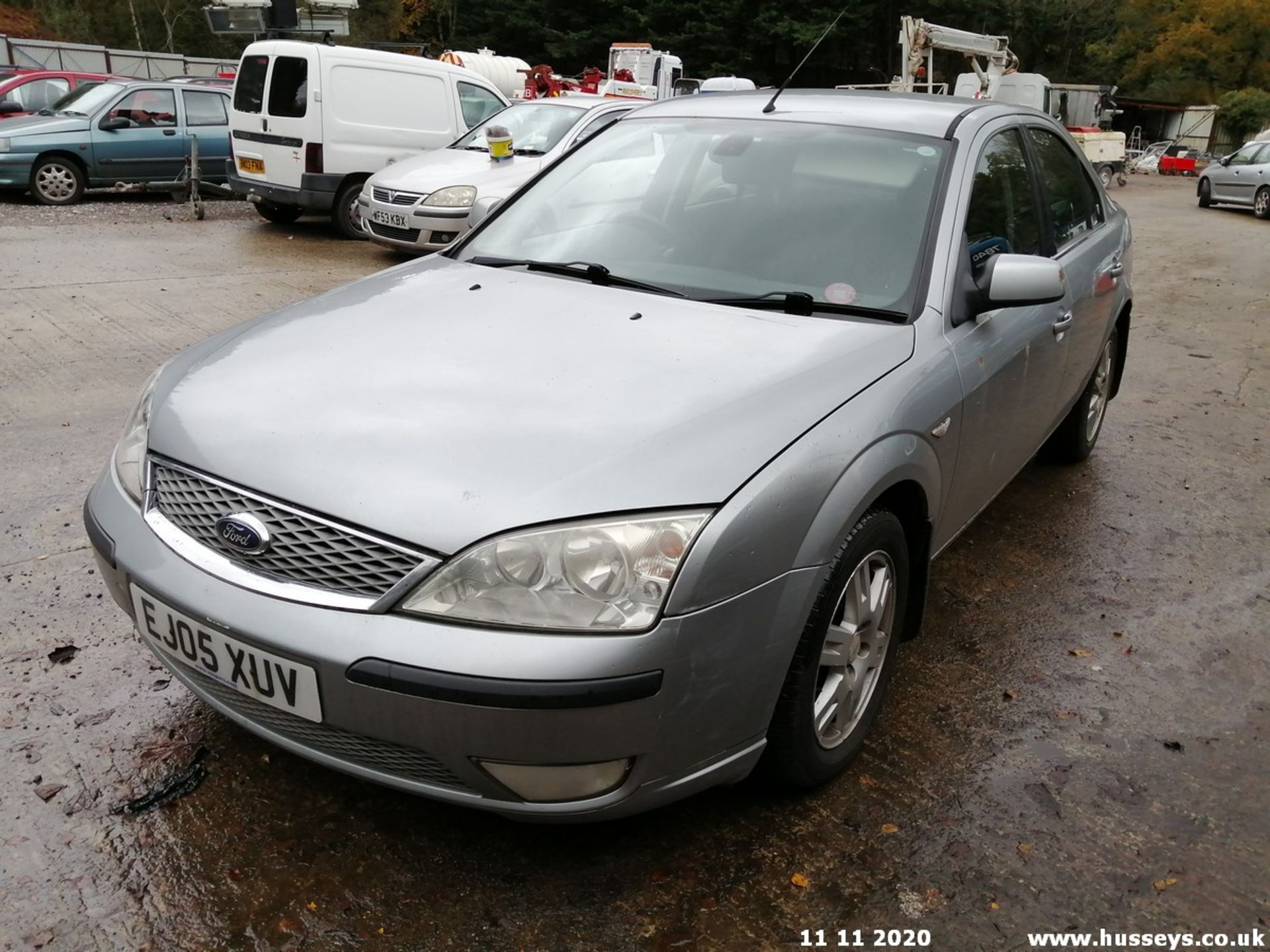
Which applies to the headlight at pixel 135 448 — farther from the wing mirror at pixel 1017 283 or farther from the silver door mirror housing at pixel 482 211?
the wing mirror at pixel 1017 283

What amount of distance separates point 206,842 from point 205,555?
26.2 inches

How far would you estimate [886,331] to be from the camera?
2645 millimetres

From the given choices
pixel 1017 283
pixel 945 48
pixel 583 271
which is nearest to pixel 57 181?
pixel 583 271

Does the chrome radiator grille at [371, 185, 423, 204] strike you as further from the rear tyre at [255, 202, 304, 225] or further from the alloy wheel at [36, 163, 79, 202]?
the alloy wheel at [36, 163, 79, 202]

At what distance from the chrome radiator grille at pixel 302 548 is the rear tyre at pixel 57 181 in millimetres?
12008

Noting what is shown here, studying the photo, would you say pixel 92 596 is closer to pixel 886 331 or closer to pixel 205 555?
pixel 205 555

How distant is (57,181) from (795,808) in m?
12.8

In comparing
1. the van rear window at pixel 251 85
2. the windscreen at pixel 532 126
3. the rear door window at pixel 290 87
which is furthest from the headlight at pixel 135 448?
the van rear window at pixel 251 85

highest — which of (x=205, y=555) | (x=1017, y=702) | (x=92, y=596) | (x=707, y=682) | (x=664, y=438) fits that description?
(x=664, y=438)

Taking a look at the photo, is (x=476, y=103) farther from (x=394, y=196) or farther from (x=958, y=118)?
(x=958, y=118)

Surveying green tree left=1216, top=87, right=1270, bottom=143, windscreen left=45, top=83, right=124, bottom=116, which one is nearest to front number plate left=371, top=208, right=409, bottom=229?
windscreen left=45, top=83, right=124, bottom=116

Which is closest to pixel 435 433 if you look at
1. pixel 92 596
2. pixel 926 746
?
pixel 926 746

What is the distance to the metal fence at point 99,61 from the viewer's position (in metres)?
26.3

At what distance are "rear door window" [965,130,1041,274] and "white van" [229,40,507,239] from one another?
316 inches
